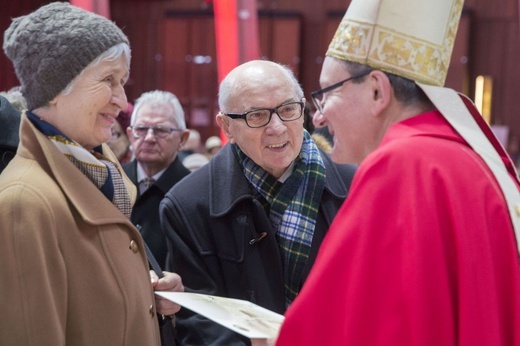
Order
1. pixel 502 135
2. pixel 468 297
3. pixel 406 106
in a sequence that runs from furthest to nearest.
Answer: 1. pixel 502 135
2. pixel 406 106
3. pixel 468 297

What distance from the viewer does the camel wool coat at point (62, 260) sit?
1596 millimetres

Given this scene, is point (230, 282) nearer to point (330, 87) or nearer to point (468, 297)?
point (330, 87)

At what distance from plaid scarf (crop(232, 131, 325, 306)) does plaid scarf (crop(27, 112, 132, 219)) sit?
57cm

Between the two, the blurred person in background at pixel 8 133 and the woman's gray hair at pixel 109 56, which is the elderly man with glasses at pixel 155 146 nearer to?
the blurred person in background at pixel 8 133

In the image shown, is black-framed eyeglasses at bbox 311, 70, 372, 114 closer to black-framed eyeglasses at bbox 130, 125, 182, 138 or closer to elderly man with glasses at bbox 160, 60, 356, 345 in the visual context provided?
elderly man with glasses at bbox 160, 60, 356, 345

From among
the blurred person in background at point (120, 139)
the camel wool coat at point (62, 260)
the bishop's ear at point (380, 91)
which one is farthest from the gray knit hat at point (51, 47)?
the blurred person in background at point (120, 139)

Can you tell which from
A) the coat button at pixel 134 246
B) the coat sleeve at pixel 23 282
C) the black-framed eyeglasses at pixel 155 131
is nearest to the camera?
the coat sleeve at pixel 23 282

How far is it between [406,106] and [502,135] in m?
9.02

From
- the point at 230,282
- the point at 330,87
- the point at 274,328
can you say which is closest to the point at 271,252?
the point at 230,282

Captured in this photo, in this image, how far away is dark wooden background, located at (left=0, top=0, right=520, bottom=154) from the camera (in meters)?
10.8

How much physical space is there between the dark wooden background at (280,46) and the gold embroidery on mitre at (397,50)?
9.18 metres

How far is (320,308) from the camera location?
148cm

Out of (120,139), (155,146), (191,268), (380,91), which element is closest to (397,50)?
(380,91)

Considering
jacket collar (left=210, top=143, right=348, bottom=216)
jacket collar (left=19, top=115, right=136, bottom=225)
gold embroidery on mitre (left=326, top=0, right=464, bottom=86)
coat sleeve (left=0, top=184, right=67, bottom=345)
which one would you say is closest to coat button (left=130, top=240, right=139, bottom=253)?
jacket collar (left=19, top=115, right=136, bottom=225)
